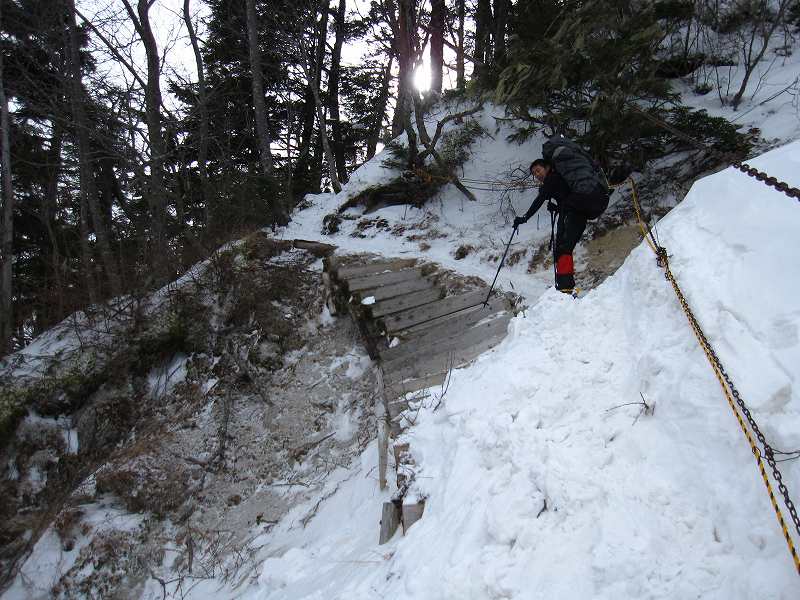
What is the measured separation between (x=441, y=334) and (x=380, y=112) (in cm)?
1499

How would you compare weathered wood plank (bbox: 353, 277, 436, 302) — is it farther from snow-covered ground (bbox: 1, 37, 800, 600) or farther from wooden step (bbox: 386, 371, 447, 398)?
snow-covered ground (bbox: 1, 37, 800, 600)

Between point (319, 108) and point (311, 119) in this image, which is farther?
point (311, 119)

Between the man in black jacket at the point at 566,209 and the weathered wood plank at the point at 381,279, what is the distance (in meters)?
3.08

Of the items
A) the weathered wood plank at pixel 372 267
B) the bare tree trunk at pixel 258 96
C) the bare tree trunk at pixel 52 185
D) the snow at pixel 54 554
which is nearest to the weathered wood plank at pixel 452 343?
the weathered wood plank at pixel 372 267

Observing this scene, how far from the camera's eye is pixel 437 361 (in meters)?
5.32

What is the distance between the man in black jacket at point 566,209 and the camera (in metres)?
5.01

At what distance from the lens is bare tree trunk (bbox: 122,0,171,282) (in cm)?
905

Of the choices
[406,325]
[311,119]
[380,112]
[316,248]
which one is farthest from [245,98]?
[406,325]

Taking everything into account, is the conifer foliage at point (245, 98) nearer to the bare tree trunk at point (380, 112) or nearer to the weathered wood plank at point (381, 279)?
the bare tree trunk at point (380, 112)

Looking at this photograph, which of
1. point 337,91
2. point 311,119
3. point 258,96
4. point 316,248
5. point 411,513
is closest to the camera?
point 411,513

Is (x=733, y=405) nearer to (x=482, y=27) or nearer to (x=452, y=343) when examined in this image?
(x=452, y=343)

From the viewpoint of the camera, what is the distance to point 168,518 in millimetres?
5547

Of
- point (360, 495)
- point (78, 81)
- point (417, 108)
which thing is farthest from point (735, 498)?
point (78, 81)

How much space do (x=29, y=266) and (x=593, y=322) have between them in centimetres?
1592
